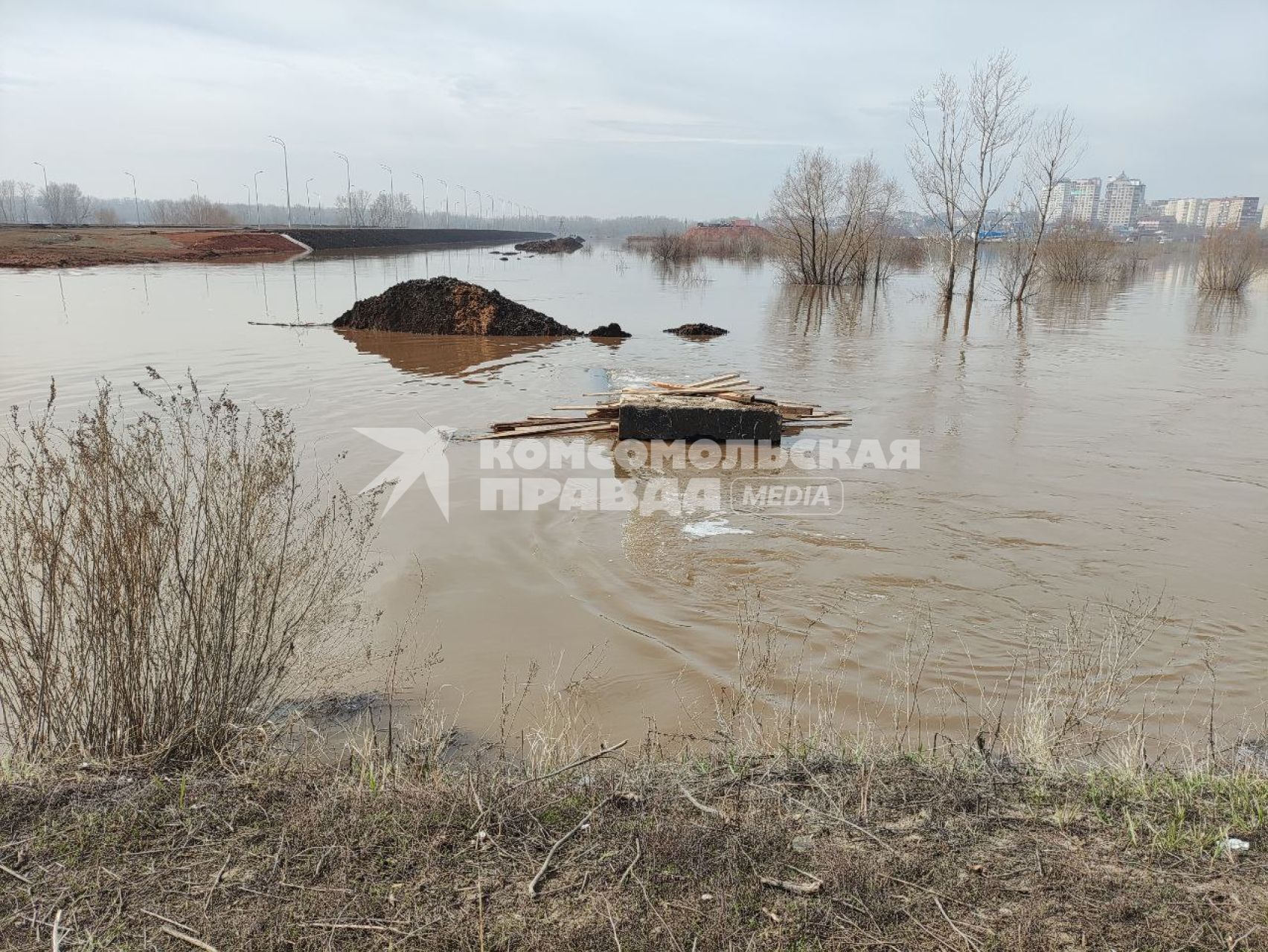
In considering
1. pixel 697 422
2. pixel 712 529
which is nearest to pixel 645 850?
pixel 712 529

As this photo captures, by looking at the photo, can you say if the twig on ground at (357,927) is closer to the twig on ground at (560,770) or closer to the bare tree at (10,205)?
the twig on ground at (560,770)

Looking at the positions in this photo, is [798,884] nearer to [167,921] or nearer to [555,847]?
[555,847]

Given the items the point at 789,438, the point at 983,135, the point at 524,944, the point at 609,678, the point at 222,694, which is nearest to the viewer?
the point at 524,944

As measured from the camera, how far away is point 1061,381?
16234 millimetres

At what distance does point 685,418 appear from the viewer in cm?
1078

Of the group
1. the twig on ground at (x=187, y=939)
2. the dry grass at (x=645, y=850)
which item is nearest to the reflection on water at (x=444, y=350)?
the dry grass at (x=645, y=850)

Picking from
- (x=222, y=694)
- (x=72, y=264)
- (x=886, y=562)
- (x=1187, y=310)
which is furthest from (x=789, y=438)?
(x=72, y=264)

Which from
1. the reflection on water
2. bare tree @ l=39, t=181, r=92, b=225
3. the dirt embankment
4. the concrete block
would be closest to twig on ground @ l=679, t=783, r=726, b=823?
the concrete block

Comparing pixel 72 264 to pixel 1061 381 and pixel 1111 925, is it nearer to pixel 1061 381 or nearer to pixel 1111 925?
pixel 1061 381

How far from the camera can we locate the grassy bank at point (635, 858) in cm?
260

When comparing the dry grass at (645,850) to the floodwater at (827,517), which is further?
the floodwater at (827,517)

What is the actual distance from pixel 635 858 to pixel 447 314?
19.7m

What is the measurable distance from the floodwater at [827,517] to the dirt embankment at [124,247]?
72.9ft

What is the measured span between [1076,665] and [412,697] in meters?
4.00
